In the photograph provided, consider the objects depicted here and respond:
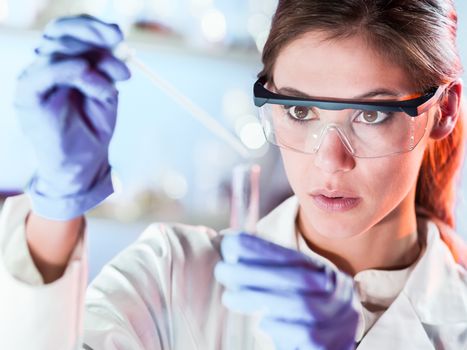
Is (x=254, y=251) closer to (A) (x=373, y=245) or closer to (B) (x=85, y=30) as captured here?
(A) (x=373, y=245)

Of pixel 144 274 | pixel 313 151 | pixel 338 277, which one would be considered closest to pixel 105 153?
pixel 144 274

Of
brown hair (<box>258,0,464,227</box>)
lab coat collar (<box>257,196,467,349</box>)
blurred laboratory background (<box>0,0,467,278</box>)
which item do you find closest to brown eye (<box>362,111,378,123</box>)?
brown hair (<box>258,0,464,227</box>)

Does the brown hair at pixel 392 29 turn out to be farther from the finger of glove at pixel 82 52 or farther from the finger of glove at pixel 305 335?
the finger of glove at pixel 305 335

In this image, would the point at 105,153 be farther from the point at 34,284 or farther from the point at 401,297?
the point at 401,297

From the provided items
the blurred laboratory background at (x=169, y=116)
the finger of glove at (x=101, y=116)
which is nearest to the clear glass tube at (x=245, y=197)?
the finger of glove at (x=101, y=116)

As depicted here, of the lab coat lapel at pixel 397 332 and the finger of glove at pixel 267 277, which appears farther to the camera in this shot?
the lab coat lapel at pixel 397 332

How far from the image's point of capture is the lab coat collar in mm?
1707

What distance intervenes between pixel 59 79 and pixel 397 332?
962 mm

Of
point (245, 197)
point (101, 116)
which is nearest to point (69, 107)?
point (101, 116)

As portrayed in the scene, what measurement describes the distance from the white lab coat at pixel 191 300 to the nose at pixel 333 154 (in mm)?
291

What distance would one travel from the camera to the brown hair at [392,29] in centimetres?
157

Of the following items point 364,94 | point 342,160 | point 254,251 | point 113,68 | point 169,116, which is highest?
point 113,68

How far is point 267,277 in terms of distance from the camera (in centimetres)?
155

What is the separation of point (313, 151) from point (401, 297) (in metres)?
0.44
